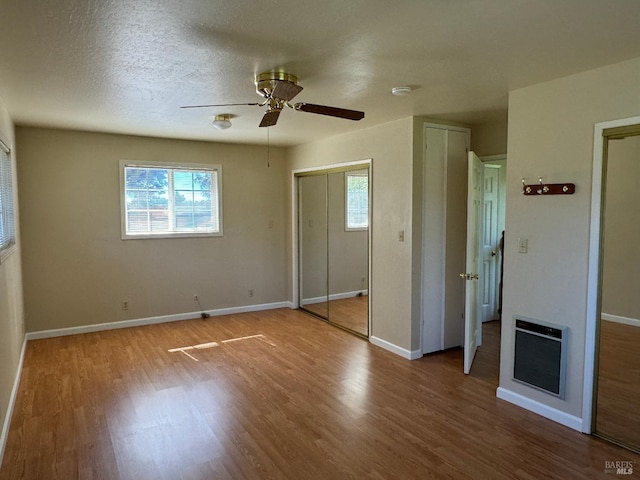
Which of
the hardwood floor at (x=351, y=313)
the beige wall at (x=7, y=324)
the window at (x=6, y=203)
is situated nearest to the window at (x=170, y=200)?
the window at (x=6, y=203)

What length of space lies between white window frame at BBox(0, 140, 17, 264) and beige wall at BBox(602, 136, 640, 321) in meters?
4.31

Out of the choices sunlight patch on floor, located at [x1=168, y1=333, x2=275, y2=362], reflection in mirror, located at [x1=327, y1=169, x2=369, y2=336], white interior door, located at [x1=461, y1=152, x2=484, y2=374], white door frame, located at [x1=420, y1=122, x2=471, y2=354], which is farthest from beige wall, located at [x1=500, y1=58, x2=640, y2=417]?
sunlight patch on floor, located at [x1=168, y1=333, x2=275, y2=362]

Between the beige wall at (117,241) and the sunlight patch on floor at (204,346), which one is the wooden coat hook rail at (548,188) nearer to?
the sunlight patch on floor at (204,346)

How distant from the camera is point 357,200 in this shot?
5.28 m

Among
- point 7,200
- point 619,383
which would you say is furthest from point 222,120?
point 619,383

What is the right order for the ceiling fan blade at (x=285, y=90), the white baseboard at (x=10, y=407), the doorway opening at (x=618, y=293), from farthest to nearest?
the doorway opening at (x=618, y=293) → the white baseboard at (x=10, y=407) → the ceiling fan blade at (x=285, y=90)

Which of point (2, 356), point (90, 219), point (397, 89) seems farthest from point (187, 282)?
point (397, 89)

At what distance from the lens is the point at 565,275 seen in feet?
9.55

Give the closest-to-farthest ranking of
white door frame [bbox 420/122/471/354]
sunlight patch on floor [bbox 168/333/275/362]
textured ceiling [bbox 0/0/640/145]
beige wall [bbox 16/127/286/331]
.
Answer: textured ceiling [bbox 0/0/640/145], white door frame [bbox 420/122/471/354], sunlight patch on floor [bbox 168/333/275/362], beige wall [bbox 16/127/286/331]

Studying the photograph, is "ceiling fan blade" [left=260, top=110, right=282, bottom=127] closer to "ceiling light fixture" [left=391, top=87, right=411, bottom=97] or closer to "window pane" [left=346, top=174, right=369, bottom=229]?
"ceiling light fixture" [left=391, top=87, right=411, bottom=97]

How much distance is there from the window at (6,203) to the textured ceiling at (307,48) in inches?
19.0

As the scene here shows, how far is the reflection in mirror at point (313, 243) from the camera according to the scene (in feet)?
19.5

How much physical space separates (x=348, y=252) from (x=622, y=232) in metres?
3.26

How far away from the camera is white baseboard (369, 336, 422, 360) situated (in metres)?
4.21
